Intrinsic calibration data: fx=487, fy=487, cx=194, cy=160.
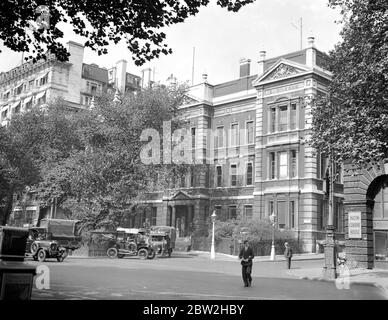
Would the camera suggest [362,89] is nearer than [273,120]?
Yes

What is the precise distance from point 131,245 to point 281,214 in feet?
46.6

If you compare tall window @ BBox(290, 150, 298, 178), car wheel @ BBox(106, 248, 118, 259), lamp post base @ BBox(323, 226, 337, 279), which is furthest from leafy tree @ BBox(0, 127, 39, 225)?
lamp post base @ BBox(323, 226, 337, 279)

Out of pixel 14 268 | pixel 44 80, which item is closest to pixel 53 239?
pixel 14 268

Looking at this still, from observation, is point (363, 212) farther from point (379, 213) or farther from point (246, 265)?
point (246, 265)

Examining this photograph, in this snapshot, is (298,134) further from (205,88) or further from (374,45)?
(374,45)

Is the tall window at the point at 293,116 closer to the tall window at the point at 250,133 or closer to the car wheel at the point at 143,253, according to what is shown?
the tall window at the point at 250,133

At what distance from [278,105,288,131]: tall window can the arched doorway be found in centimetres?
1729

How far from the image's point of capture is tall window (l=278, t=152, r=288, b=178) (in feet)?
136

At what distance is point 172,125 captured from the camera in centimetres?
3941

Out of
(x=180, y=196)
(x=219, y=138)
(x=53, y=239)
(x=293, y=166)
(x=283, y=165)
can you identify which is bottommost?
(x=53, y=239)

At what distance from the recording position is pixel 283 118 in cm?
4222

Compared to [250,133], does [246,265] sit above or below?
below

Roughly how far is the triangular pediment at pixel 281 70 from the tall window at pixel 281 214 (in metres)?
10.9

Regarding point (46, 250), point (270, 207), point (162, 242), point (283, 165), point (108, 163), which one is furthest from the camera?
point (270, 207)
